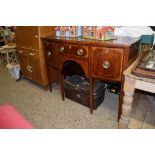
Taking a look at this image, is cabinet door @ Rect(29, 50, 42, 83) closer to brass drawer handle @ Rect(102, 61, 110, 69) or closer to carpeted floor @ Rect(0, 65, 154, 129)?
carpeted floor @ Rect(0, 65, 154, 129)

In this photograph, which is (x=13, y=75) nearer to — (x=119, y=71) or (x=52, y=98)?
(x=52, y=98)

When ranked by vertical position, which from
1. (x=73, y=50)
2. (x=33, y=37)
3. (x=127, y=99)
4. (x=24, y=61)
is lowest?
(x=127, y=99)

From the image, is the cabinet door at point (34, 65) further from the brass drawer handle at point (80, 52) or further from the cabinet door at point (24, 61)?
the brass drawer handle at point (80, 52)

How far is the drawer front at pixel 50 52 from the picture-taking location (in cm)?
181

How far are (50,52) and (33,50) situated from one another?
38 centimetres

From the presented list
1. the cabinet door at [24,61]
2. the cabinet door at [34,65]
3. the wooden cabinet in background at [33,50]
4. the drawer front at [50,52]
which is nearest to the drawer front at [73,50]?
the drawer front at [50,52]

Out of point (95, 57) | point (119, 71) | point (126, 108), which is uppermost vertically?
point (95, 57)

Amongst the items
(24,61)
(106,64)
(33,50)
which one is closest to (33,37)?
(33,50)

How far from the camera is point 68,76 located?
7.00 ft

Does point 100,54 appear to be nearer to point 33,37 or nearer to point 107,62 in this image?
point 107,62

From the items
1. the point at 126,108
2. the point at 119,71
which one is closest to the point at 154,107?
the point at 126,108

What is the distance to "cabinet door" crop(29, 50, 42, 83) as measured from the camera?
213cm

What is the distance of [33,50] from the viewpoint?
6.93 ft

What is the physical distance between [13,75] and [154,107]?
7.78ft
